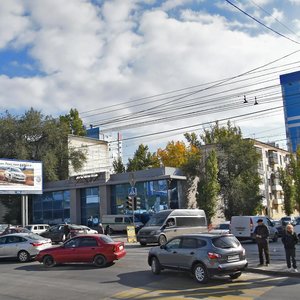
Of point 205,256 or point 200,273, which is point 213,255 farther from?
point 200,273

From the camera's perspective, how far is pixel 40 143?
6088 centimetres

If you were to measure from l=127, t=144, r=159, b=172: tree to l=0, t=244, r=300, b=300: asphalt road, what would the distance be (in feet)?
201

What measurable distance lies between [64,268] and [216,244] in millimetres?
7502

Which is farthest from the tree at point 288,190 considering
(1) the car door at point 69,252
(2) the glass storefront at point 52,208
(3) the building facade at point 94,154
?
(1) the car door at point 69,252

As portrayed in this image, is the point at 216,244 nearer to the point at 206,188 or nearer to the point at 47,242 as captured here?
the point at 47,242

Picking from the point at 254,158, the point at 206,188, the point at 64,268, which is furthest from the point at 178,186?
the point at 64,268

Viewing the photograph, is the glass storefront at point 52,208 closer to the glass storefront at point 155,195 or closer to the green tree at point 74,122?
the glass storefront at point 155,195

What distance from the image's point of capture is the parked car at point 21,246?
2181 cm

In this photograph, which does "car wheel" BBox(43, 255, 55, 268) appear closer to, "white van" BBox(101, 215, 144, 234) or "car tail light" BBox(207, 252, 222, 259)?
"car tail light" BBox(207, 252, 222, 259)

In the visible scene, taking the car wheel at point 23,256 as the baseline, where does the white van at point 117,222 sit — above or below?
above

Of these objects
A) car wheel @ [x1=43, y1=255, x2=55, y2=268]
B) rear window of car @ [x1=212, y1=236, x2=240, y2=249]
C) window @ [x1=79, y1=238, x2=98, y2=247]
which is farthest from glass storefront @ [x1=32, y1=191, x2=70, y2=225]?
rear window of car @ [x1=212, y1=236, x2=240, y2=249]

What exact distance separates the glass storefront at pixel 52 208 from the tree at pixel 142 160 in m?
22.5

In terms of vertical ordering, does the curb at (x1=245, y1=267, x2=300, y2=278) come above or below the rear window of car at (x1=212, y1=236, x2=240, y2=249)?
below

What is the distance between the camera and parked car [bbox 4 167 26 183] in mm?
43562
